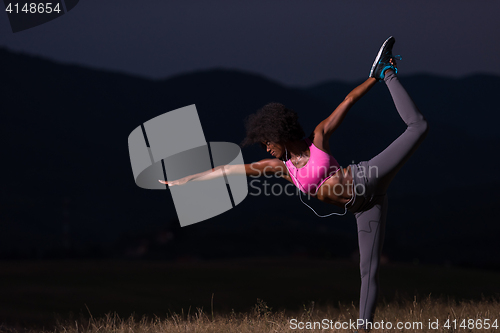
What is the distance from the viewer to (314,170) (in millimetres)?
4457

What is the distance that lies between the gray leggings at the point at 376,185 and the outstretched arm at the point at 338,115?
0.41m

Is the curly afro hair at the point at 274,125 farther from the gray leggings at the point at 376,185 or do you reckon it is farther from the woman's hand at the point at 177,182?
the woman's hand at the point at 177,182

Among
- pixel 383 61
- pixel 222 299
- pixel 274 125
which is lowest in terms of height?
pixel 222 299

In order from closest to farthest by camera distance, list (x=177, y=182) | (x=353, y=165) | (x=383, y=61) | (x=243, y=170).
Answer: (x=353, y=165), (x=383, y=61), (x=243, y=170), (x=177, y=182)

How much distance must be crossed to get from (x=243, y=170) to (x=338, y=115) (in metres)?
1.13

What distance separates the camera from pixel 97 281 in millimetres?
10055

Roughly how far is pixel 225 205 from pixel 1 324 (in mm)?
3092

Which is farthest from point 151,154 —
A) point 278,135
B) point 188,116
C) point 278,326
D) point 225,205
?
point 278,326

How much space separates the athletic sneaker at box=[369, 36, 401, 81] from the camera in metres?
4.77

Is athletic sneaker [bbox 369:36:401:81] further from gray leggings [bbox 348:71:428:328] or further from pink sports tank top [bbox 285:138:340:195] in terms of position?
pink sports tank top [bbox 285:138:340:195]

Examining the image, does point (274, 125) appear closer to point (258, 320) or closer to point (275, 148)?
point (275, 148)

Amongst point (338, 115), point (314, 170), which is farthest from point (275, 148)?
point (338, 115)

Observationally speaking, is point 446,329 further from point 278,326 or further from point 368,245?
point 278,326

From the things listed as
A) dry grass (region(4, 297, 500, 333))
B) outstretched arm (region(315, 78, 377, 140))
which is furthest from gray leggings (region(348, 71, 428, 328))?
dry grass (region(4, 297, 500, 333))
